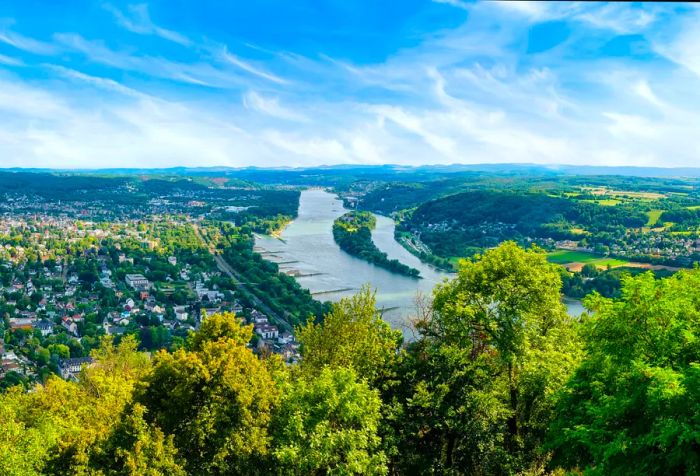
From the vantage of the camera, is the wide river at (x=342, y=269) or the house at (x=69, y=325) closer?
the house at (x=69, y=325)

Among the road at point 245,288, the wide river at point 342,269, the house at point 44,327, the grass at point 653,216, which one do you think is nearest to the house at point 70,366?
the house at point 44,327

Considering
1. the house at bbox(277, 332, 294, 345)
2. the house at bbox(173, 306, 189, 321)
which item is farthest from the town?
the house at bbox(277, 332, 294, 345)

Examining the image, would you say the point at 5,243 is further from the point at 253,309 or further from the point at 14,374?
the point at 14,374

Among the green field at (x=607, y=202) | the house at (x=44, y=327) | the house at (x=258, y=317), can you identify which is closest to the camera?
the house at (x=44, y=327)

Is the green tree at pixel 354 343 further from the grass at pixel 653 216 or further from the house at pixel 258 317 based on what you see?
the grass at pixel 653 216

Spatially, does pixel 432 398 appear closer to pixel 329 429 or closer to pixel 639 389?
pixel 329 429

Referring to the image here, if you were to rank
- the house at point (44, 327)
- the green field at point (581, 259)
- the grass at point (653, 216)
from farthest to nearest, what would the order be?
the grass at point (653, 216) → the green field at point (581, 259) → the house at point (44, 327)

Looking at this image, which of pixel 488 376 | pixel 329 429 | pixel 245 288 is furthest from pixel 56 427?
pixel 245 288

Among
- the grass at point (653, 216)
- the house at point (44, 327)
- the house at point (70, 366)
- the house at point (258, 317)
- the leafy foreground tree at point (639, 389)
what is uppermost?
the leafy foreground tree at point (639, 389)
